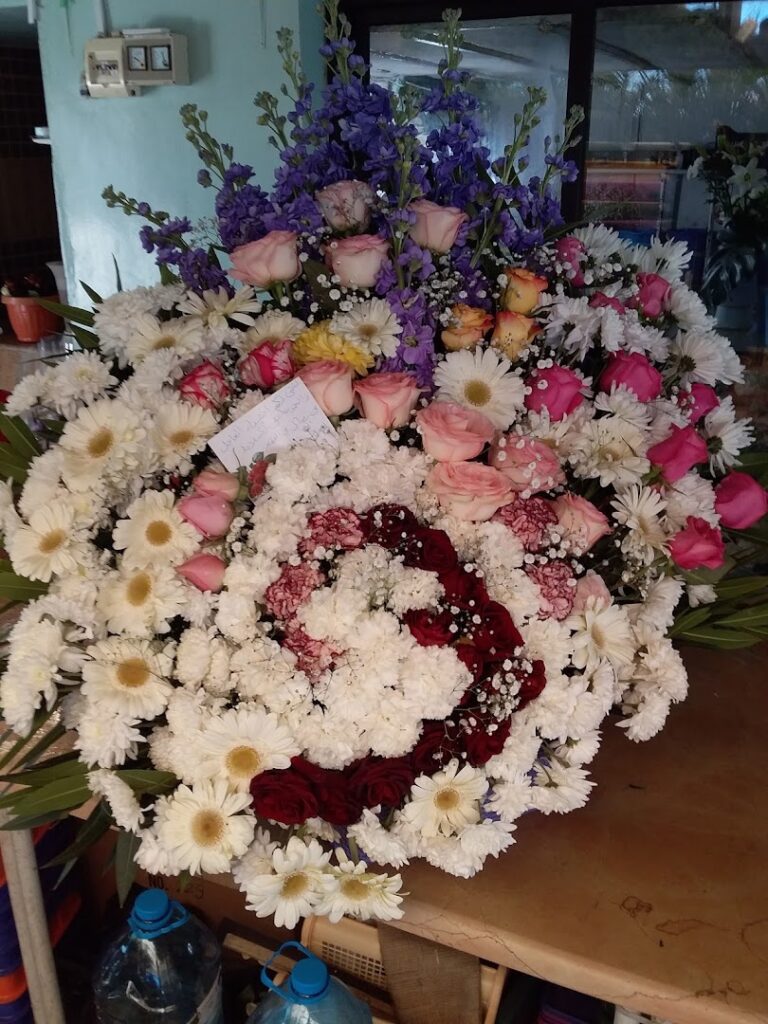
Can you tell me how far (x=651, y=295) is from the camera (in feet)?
3.14

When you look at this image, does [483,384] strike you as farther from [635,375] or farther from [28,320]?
[28,320]

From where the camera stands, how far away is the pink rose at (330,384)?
2.64 ft

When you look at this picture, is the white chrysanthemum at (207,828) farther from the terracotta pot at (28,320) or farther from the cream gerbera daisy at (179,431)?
the terracotta pot at (28,320)

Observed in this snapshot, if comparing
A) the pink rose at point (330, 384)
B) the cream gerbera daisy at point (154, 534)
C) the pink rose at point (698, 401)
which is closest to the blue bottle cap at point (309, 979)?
the cream gerbera daisy at point (154, 534)

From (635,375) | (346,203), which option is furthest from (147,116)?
(635,375)

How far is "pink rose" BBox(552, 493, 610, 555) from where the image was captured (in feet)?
2.60

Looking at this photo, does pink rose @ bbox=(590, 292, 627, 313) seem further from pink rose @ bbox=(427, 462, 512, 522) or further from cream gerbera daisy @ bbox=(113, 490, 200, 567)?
cream gerbera daisy @ bbox=(113, 490, 200, 567)

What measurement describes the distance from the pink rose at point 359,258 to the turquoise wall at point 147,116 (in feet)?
4.51

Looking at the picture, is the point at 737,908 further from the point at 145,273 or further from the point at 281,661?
the point at 145,273

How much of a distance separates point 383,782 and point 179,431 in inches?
14.4

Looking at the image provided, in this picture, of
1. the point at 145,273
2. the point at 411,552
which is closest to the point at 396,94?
the point at 411,552

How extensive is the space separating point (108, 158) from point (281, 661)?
2.05 metres

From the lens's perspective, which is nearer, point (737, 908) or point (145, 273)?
point (737, 908)

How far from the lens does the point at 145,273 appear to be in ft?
7.91
